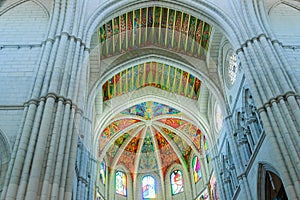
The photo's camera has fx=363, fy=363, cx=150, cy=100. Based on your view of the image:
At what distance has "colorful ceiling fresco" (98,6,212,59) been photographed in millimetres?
17422

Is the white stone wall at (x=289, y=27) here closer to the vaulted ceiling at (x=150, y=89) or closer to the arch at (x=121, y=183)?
the vaulted ceiling at (x=150, y=89)

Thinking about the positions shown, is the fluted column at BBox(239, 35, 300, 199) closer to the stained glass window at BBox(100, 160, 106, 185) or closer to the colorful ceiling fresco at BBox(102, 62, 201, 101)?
the colorful ceiling fresco at BBox(102, 62, 201, 101)

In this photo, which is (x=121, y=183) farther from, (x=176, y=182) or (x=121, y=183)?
(x=176, y=182)

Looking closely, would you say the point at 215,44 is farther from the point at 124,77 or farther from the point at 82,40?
the point at 82,40

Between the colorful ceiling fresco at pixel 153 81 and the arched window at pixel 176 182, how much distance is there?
6.44 m

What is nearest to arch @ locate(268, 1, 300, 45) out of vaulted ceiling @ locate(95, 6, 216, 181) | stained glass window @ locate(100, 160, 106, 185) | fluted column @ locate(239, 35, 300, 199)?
fluted column @ locate(239, 35, 300, 199)

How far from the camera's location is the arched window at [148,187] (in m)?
24.5

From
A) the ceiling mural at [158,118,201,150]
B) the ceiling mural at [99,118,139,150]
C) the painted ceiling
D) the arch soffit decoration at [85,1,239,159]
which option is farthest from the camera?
the ceiling mural at [158,118,201,150]

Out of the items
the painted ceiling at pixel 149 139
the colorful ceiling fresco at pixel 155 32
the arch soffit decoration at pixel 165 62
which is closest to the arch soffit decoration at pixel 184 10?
the colorful ceiling fresco at pixel 155 32

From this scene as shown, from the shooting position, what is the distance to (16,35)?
1345 cm

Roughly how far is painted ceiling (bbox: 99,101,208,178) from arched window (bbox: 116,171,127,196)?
64 centimetres

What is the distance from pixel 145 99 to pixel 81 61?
9896 mm

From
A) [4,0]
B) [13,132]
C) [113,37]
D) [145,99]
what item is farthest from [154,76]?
[13,132]

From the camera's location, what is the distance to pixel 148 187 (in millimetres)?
24875
